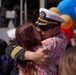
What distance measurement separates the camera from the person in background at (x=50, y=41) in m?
2.11

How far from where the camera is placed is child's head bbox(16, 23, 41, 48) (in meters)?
2.18

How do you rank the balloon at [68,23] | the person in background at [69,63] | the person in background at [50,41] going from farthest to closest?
the balloon at [68,23], the person in background at [50,41], the person in background at [69,63]

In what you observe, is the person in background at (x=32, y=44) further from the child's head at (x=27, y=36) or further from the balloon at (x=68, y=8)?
the balloon at (x=68, y=8)

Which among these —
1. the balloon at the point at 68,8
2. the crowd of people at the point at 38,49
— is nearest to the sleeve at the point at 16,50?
the crowd of people at the point at 38,49

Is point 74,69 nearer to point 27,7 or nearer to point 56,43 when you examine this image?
point 56,43

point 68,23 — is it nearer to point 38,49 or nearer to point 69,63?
point 38,49

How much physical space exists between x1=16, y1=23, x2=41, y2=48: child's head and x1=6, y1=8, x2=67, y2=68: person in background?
52 mm

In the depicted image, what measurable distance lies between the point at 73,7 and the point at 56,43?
4.72 ft

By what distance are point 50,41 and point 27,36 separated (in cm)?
18

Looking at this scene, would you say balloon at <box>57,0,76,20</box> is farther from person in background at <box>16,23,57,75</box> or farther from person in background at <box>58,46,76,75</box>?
person in background at <box>58,46,76,75</box>

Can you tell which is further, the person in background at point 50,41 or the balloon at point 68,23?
the balloon at point 68,23

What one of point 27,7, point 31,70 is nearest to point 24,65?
point 31,70

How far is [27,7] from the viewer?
9.80m

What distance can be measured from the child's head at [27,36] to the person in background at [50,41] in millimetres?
52
